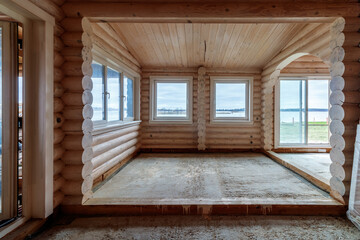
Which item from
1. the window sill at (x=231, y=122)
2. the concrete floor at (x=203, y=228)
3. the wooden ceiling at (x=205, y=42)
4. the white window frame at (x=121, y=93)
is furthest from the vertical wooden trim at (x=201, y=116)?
the concrete floor at (x=203, y=228)

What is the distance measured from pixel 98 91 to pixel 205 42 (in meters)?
2.37

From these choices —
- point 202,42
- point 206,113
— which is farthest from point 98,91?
point 206,113

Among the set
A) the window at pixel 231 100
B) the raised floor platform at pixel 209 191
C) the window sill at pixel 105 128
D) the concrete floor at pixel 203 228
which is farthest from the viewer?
the window at pixel 231 100

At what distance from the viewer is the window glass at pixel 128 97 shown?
4.38 m

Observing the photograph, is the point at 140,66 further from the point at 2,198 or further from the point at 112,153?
the point at 2,198

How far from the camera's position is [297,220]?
83.4 inches

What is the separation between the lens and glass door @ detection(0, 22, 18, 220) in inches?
73.9

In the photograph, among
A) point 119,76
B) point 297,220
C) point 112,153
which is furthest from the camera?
point 119,76

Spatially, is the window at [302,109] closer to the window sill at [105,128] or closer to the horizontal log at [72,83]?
the window sill at [105,128]

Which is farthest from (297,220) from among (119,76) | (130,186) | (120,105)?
(119,76)

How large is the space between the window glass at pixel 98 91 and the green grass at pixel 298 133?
4.85 metres

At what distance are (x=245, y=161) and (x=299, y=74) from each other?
309cm

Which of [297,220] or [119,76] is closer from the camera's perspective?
[297,220]

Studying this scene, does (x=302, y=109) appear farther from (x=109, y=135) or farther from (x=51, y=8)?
(x=51, y=8)
